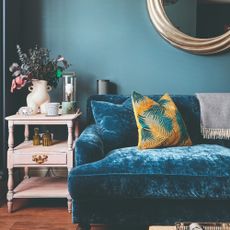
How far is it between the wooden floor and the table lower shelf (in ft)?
0.40

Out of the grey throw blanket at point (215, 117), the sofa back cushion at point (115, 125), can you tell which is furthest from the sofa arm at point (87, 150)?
the grey throw blanket at point (215, 117)

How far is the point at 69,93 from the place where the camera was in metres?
2.94

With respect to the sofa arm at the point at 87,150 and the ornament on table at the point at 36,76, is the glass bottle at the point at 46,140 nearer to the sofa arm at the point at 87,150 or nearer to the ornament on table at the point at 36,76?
the ornament on table at the point at 36,76

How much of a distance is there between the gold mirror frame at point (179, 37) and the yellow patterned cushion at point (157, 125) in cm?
79

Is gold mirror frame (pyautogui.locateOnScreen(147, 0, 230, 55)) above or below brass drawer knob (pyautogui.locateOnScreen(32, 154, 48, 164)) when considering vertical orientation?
above

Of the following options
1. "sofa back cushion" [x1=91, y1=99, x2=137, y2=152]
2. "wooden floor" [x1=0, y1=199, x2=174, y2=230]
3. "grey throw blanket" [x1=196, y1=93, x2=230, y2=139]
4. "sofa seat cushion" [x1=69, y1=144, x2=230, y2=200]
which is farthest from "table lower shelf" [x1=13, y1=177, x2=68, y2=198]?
"grey throw blanket" [x1=196, y1=93, x2=230, y2=139]

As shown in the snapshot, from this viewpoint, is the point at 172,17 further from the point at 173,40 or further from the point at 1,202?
the point at 1,202

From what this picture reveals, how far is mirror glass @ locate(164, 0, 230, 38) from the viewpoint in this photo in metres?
3.15

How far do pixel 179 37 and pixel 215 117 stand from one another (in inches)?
30.7

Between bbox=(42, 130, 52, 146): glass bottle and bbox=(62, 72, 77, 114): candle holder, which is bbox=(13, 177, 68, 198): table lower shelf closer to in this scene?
bbox=(42, 130, 52, 146): glass bottle

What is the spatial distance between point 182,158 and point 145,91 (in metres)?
1.15

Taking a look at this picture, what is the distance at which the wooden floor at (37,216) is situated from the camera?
238 centimetres

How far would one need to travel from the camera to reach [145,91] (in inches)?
128

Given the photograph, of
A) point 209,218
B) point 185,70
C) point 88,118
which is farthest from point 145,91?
point 209,218
